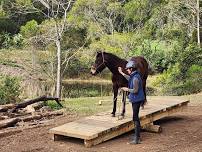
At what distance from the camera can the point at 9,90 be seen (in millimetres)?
16688

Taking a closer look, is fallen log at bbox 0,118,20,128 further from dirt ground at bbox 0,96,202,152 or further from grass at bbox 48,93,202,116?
grass at bbox 48,93,202,116

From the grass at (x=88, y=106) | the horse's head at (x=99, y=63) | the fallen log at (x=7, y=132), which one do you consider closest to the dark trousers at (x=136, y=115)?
the horse's head at (x=99, y=63)

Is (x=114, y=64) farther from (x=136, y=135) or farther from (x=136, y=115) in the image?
(x=136, y=135)

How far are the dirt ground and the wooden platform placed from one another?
0.60ft

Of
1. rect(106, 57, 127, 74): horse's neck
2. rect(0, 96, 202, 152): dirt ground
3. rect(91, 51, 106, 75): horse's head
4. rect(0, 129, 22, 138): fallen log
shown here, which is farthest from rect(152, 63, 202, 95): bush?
rect(0, 129, 22, 138): fallen log

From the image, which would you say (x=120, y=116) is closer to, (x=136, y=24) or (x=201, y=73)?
(x=201, y=73)

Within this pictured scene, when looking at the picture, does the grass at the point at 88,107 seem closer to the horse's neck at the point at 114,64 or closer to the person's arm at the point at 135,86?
the horse's neck at the point at 114,64

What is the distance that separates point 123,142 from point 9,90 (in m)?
7.95

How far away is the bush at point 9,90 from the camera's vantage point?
650 inches

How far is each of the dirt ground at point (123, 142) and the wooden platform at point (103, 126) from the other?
0.18m

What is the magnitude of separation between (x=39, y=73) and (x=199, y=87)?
875 cm

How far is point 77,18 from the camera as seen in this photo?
33.0 m

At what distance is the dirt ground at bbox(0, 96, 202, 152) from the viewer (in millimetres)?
9219

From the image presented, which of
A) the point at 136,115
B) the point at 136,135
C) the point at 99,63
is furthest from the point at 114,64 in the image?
the point at 136,135
